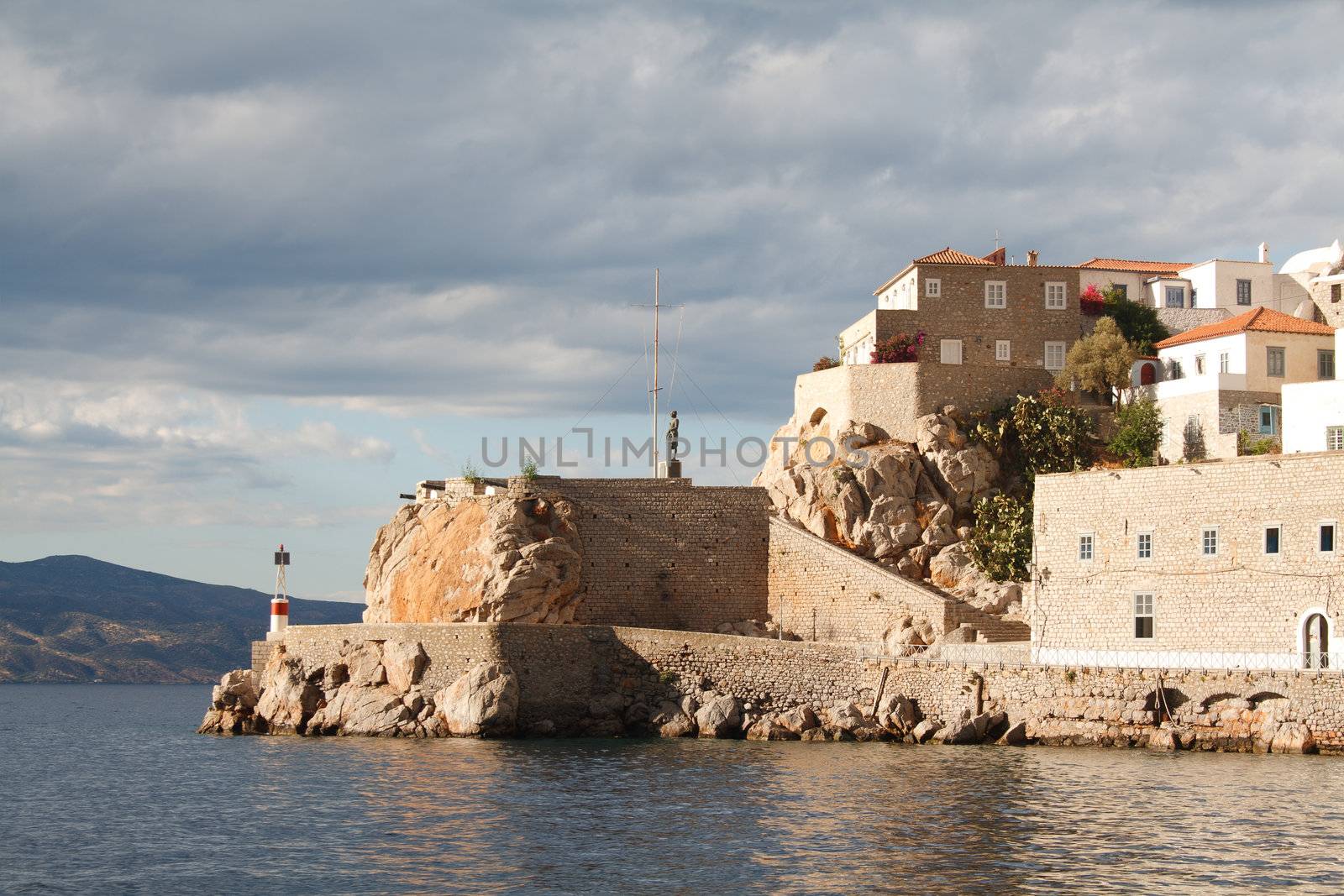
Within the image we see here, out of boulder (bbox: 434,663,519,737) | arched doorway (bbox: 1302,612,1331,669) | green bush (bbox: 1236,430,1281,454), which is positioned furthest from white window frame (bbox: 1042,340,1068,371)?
boulder (bbox: 434,663,519,737)

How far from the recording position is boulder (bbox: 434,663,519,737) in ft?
133

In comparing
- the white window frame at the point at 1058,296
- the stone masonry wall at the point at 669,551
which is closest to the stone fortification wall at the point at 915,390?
the white window frame at the point at 1058,296

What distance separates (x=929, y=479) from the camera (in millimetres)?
47844

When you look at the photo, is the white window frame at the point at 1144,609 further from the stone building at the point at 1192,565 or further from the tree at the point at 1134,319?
the tree at the point at 1134,319

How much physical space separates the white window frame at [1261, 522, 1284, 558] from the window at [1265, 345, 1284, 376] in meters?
13.9

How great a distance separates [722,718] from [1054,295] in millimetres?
22305

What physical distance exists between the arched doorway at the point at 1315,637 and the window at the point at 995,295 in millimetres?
21419

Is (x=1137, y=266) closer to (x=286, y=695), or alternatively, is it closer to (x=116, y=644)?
(x=286, y=695)

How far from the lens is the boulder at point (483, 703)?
40.6 metres

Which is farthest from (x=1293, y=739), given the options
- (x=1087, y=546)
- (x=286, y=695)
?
(x=286, y=695)

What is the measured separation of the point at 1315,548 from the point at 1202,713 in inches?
179

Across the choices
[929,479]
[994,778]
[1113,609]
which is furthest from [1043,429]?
[994,778]

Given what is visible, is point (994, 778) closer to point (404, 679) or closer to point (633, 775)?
point (633, 775)

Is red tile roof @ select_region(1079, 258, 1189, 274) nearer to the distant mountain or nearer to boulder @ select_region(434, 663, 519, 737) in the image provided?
boulder @ select_region(434, 663, 519, 737)
